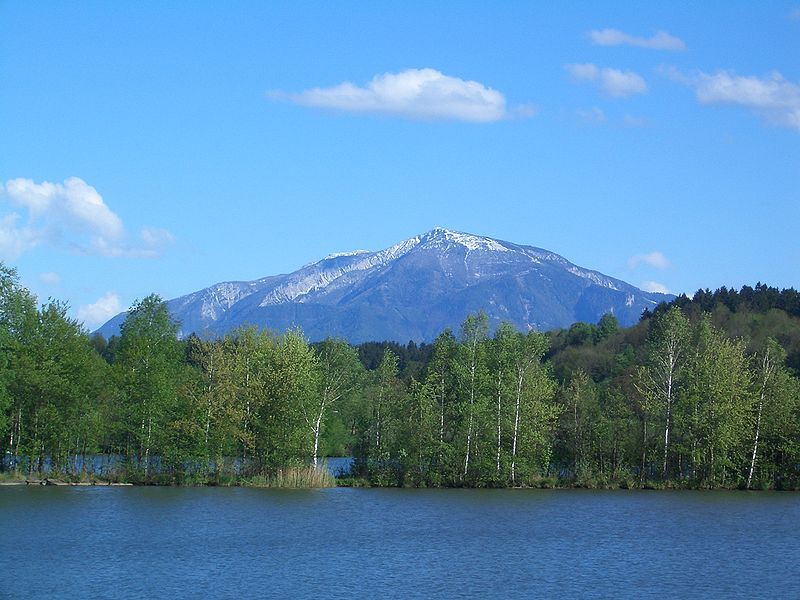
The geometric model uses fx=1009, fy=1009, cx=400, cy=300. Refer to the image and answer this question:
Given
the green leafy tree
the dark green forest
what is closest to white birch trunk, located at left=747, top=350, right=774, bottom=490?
the dark green forest

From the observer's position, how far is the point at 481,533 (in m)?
50.2

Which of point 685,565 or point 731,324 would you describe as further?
point 731,324

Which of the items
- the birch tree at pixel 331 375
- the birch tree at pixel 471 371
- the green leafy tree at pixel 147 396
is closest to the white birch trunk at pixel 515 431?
the birch tree at pixel 471 371

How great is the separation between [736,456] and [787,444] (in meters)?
3.63

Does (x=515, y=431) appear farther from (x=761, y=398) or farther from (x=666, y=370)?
(x=761, y=398)

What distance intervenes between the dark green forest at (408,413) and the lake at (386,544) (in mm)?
4987

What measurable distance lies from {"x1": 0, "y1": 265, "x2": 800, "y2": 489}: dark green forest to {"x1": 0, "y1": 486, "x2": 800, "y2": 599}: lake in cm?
499

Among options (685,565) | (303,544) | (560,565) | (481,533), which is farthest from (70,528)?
(685,565)

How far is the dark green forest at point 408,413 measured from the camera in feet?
230

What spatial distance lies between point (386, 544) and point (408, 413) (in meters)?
27.5

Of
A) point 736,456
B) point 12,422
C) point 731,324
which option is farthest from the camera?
point 731,324

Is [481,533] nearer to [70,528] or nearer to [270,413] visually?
[70,528]

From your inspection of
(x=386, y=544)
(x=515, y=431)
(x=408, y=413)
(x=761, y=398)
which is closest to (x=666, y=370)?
(x=761, y=398)

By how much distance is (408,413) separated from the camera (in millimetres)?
73188
